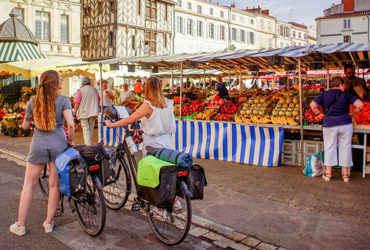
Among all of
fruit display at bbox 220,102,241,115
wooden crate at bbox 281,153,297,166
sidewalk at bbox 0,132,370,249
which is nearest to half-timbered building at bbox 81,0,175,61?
fruit display at bbox 220,102,241,115

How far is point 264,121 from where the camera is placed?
316 inches

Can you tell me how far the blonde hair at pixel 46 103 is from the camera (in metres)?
3.94

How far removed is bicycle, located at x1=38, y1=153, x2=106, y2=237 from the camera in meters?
3.95

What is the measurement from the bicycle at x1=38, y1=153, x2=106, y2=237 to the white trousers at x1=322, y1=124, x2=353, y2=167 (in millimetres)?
4331

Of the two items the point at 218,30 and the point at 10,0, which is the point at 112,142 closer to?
the point at 10,0

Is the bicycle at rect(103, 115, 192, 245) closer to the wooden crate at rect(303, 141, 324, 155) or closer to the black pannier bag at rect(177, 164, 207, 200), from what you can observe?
the black pannier bag at rect(177, 164, 207, 200)

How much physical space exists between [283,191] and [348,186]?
1224 millimetres

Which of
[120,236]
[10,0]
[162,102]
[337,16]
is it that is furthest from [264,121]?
[337,16]

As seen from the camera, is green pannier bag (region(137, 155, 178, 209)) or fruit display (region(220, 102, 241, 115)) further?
fruit display (region(220, 102, 241, 115))

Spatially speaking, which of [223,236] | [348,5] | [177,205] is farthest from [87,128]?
[348,5]

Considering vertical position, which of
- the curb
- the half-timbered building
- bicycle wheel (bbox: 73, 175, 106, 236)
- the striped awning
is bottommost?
the curb

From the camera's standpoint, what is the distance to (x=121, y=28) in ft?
102

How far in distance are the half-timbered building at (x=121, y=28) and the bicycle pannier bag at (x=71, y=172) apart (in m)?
28.1

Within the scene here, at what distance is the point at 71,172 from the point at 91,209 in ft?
1.80
